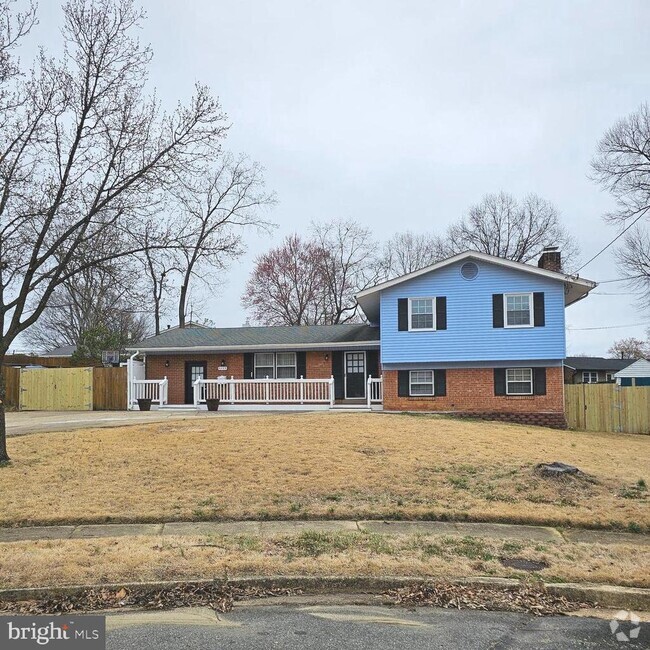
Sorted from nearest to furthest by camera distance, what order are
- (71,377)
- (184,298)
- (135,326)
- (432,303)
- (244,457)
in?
(244,457)
(432,303)
(71,377)
(184,298)
(135,326)

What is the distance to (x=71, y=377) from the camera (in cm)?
2412

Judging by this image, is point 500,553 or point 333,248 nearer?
point 500,553

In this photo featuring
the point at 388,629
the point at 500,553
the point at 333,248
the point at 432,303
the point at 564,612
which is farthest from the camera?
the point at 333,248

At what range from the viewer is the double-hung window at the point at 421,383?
2231cm

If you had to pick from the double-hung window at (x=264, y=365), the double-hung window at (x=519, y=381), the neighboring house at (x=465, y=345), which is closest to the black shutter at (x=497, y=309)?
the neighboring house at (x=465, y=345)

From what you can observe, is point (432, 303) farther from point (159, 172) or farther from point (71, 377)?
point (71, 377)

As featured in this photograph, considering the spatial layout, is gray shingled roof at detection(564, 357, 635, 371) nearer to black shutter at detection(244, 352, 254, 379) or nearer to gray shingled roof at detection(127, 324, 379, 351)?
gray shingled roof at detection(127, 324, 379, 351)

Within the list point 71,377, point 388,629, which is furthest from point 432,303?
point 388,629

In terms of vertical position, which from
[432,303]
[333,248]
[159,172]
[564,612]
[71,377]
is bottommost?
[564,612]

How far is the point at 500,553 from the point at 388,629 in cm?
223

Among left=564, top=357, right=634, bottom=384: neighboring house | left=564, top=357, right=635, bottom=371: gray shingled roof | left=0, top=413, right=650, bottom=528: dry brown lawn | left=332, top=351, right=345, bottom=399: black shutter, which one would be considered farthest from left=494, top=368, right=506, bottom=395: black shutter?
left=564, top=357, right=634, bottom=384: neighboring house

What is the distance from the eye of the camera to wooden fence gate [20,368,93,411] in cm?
2402

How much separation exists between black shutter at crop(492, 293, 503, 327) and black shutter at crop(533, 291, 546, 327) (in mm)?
1137

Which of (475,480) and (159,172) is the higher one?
(159,172)
